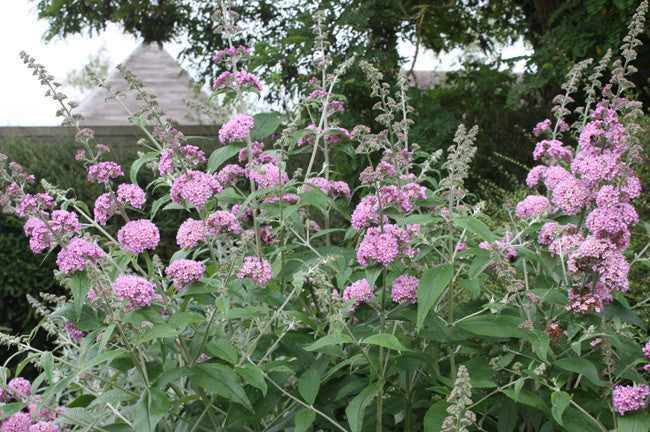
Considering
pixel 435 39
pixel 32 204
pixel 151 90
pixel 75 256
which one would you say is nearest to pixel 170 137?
pixel 32 204

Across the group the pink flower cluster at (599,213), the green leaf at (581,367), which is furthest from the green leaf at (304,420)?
the pink flower cluster at (599,213)

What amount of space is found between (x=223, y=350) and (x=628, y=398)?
4.27ft

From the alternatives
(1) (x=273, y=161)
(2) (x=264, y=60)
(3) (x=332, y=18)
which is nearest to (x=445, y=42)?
(3) (x=332, y=18)

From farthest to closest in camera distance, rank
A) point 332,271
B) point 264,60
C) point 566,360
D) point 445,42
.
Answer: point 445,42
point 264,60
point 332,271
point 566,360

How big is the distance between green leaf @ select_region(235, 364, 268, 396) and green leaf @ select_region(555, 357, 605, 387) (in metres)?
0.96

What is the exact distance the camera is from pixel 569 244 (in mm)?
2135

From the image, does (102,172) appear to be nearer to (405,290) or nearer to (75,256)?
(75,256)

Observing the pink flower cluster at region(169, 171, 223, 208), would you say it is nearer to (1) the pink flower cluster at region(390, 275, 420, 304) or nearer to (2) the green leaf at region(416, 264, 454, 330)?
(1) the pink flower cluster at region(390, 275, 420, 304)

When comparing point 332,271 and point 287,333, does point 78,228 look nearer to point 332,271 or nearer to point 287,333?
point 287,333

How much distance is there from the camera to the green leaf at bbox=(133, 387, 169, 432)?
189 centimetres

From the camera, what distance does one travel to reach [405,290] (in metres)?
2.17

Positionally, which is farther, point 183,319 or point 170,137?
point 170,137

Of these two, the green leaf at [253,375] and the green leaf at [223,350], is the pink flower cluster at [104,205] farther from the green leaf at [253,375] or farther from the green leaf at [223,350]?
the green leaf at [253,375]

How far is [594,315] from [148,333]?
4.87 ft
